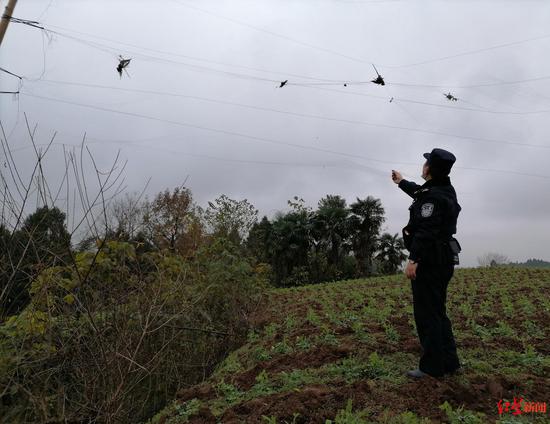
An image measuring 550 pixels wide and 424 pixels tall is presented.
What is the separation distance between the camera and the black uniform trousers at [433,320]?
3.67 m

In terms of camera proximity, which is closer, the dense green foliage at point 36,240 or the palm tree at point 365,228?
the dense green foliage at point 36,240

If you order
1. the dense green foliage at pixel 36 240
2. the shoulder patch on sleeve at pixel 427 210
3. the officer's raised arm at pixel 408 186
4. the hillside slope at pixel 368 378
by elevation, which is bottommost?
the hillside slope at pixel 368 378

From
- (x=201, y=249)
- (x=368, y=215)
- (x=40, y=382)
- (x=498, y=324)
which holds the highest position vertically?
(x=368, y=215)

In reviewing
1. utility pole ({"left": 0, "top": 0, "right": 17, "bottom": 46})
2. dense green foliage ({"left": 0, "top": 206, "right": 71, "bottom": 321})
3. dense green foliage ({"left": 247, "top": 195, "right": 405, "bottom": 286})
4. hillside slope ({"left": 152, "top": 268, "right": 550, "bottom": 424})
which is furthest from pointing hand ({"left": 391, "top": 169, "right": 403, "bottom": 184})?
dense green foliage ({"left": 247, "top": 195, "right": 405, "bottom": 286})

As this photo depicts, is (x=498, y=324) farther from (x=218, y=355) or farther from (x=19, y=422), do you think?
(x=19, y=422)

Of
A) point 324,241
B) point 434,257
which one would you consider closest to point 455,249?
point 434,257

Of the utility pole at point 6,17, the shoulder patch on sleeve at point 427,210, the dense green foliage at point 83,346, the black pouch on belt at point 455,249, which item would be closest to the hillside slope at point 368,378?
the dense green foliage at point 83,346

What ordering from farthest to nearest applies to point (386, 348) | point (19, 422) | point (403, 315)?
point (403, 315), point (386, 348), point (19, 422)

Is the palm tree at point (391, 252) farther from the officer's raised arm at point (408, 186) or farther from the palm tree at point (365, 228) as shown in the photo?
the officer's raised arm at point (408, 186)

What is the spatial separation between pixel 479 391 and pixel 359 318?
134 inches

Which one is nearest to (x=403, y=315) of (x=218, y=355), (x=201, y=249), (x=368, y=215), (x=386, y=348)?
(x=386, y=348)

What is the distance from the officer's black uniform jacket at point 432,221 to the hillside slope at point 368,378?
100 cm

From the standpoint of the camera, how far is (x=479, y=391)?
11.3 feet

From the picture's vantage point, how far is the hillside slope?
3234 millimetres
